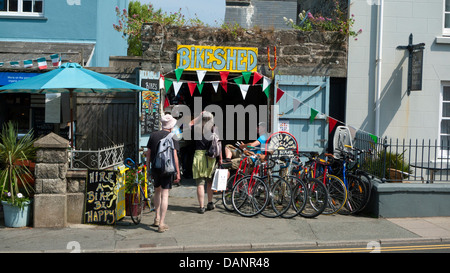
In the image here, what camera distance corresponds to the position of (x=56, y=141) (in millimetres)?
8062

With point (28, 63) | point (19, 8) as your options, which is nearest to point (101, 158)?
point (28, 63)

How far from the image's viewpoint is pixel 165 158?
7648 mm

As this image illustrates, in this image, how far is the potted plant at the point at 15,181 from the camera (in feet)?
26.4

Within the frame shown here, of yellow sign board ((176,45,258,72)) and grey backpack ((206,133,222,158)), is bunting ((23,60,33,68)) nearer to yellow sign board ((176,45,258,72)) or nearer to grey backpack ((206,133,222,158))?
yellow sign board ((176,45,258,72))

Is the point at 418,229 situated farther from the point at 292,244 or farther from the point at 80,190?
the point at 80,190

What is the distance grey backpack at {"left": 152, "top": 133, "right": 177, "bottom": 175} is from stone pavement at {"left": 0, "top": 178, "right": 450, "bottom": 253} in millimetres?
1072

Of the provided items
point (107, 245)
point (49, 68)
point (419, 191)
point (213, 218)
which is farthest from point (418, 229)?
point (49, 68)

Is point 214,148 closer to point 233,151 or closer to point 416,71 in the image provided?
point 233,151

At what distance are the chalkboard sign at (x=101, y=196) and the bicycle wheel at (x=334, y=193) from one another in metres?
4.01

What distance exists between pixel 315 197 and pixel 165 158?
3146 millimetres

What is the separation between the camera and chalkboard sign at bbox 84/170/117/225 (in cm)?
821

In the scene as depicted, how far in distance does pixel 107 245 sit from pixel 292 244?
2819 mm
